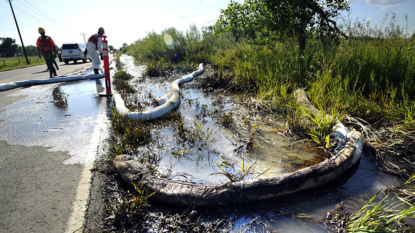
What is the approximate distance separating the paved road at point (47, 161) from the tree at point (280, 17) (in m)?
4.32

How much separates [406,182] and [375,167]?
36cm

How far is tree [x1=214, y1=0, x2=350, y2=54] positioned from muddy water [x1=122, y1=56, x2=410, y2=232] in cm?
328

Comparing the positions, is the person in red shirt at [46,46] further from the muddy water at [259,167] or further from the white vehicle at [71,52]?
the white vehicle at [71,52]

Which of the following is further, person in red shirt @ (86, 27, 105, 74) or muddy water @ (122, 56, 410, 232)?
person in red shirt @ (86, 27, 105, 74)

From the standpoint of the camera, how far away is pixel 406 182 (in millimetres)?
1979

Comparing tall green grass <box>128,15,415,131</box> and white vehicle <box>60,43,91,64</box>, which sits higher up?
white vehicle <box>60,43,91,64</box>

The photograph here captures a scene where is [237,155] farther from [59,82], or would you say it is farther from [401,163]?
[59,82]

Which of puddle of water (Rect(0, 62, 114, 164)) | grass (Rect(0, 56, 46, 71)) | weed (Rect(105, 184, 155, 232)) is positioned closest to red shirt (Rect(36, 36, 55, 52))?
puddle of water (Rect(0, 62, 114, 164))

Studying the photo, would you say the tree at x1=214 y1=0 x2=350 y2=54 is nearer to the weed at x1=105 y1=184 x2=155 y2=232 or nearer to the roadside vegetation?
the roadside vegetation

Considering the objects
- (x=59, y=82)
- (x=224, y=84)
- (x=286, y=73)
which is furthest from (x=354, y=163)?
(x=59, y=82)

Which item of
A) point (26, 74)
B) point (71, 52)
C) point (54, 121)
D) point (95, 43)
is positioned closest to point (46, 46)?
point (95, 43)

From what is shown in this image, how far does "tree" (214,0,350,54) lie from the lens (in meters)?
5.79

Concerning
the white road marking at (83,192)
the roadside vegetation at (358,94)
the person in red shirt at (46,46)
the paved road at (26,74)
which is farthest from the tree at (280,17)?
the paved road at (26,74)

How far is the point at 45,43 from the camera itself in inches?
328
